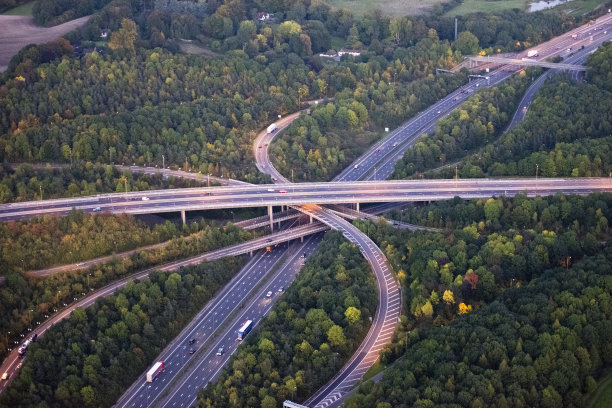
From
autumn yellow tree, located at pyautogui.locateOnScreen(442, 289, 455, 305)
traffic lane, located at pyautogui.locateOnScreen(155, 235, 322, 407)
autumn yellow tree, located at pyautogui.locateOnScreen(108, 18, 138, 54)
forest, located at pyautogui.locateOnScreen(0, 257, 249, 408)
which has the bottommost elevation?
traffic lane, located at pyautogui.locateOnScreen(155, 235, 322, 407)

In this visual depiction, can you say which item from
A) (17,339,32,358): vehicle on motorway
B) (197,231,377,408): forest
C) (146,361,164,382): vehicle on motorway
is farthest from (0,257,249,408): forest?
(197,231,377,408): forest

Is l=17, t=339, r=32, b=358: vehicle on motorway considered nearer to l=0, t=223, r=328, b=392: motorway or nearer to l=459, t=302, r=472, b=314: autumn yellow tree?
l=0, t=223, r=328, b=392: motorway

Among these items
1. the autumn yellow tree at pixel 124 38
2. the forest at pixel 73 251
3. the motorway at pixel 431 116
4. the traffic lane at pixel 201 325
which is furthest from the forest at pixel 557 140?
the autumn yellow tree at pixel 124 38

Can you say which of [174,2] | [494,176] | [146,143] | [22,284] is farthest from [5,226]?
[174,2]

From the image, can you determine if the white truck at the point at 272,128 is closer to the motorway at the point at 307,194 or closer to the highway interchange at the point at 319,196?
the highway interchange at the point at 319,196

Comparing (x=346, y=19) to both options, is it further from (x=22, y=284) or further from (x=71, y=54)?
(x=22, y=284)

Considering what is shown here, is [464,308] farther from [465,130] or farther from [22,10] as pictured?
[22,10]

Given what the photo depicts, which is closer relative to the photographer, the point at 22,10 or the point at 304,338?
the point at 304,338

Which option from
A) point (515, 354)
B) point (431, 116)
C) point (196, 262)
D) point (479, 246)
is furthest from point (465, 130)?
point (515, 354)
